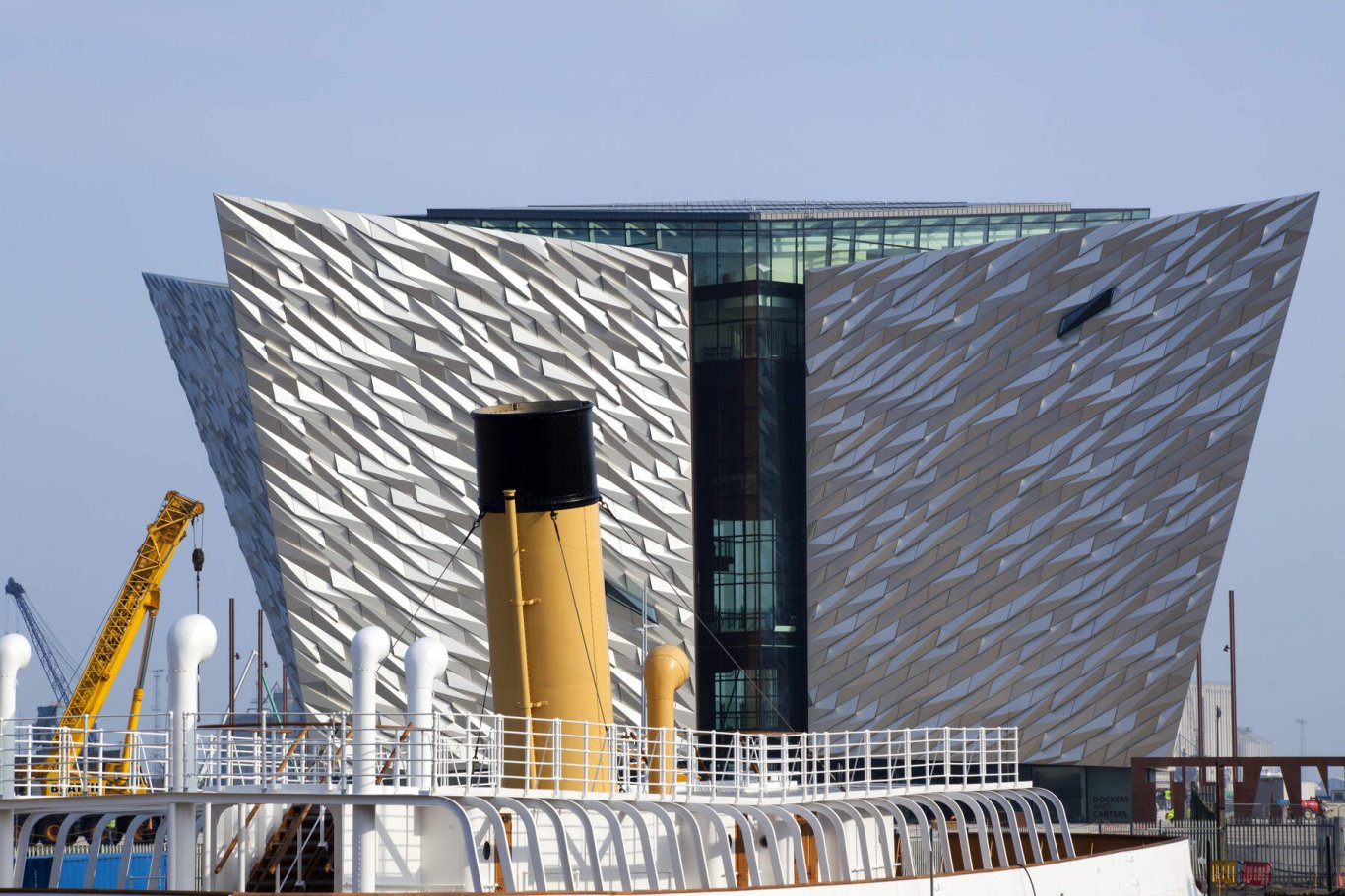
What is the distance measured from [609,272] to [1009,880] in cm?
2843

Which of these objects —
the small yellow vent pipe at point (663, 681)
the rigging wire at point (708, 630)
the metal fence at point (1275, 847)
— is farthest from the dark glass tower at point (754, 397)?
the small yellow vent pipe at point (663, 681)

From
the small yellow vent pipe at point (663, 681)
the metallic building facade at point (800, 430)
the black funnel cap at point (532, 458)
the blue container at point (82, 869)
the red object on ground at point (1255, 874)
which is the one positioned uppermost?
the metallic building facade at point (800, 430)

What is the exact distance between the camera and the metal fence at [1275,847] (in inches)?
1388

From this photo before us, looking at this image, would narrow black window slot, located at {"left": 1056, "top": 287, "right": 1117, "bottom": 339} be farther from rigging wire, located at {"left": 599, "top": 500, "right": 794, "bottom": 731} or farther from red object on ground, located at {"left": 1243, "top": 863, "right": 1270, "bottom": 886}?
red object on ground, located at {"left": 1243, "top": 863, "right": 1270, "bottom": 886}

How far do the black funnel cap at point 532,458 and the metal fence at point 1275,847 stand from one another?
1809cm

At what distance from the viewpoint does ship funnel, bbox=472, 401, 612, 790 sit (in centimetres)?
1938

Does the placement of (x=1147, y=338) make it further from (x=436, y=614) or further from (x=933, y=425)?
(x=436, y=614)

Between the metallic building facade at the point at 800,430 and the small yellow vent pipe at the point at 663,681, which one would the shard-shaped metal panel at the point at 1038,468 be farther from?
the small yellow vent pipe at the point at 663,681

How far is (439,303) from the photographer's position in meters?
45.6

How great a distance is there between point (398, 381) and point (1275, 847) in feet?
74.4

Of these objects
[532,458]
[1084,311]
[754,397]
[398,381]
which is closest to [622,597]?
[754,397]

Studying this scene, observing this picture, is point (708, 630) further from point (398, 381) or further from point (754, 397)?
point (398, 381)

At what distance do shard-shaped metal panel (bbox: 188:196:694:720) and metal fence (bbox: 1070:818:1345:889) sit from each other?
1517 centimetres

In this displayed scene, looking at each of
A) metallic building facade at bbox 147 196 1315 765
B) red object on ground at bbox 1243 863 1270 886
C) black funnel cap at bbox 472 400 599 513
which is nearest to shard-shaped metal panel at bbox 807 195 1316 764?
metallic building facade at bbox 147 196 1315 765
